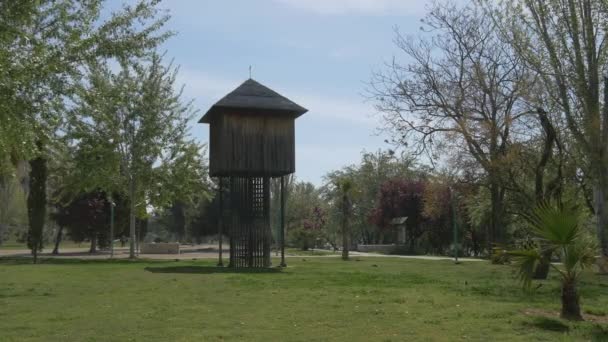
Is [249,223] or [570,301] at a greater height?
[249,223]

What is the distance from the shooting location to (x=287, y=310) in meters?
12.2

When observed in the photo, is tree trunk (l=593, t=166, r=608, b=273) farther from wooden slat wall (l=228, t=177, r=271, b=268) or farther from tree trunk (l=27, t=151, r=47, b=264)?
tree trunk (l=27, t=151, r=47, b=264)

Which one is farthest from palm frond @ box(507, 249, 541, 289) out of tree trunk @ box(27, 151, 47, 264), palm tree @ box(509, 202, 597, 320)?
tree trunk @ box(27, 151, 47, 264)

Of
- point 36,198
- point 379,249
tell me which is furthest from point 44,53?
point 379,249

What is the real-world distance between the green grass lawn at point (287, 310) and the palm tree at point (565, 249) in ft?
2.00

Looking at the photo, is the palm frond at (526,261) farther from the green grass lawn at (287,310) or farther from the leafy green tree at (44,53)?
the leafy green tree at (44,53)

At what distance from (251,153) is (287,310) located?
15.0 meters

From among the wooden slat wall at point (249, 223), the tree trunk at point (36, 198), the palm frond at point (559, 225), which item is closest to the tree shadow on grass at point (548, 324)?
the palm frond at point (559, 225)

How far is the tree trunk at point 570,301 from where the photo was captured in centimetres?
1096

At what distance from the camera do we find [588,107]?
69.2ft

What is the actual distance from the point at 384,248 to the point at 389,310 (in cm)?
4142

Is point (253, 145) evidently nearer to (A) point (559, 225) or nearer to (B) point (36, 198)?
(B) point (36, 198)

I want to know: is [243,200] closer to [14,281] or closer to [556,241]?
[14,281]

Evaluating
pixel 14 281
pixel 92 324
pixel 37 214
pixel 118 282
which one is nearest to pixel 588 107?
pixel 118 282
